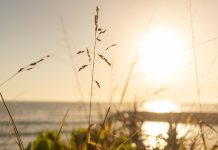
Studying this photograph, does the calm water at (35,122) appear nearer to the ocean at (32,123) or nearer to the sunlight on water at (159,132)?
the ocean at (32,123)

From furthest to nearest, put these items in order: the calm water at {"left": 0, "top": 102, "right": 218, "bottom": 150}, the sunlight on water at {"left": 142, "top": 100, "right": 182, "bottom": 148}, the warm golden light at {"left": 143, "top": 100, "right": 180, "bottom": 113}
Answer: the warm golden light at {"left": 143, "top": 100, "right": 180, "bottom": 113}, the calm water at {"left": 0, "top": 102, "right": 218, "bottom": 150}, the sunlight on water at {"left": 142, "top": 100, "right": 182, "bottom": 148}

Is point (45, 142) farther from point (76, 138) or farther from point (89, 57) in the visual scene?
point (89, 57)

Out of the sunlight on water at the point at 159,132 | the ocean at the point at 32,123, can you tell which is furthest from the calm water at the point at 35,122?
the sunlight on water at the point at 159,132

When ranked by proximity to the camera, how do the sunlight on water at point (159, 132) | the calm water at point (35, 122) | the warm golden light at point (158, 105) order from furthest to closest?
the warm golden light at point (158, 105), the calm water at point (35, 122), the sunlight on water at point (159, 132)

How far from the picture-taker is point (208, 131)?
220 cm

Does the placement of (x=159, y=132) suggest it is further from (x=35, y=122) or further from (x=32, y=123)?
(x=35, y=122)

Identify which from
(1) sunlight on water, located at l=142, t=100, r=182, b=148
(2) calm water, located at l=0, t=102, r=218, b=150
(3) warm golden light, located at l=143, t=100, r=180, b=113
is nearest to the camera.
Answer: (1) sunlight on water, located at l=142, t=100, r=182, b=148

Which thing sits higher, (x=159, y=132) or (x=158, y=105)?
(x=158, y=105)

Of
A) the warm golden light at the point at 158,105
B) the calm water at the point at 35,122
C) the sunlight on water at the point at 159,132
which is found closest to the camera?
the sunlight on water at the point at 159,132

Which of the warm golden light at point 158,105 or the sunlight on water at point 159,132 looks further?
the warm golden light at point 158,105

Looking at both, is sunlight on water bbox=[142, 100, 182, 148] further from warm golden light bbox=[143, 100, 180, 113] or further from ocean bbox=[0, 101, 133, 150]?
ocean bbox=[0, 101, 133, 150]

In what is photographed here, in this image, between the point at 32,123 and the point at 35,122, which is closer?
the point at 32,123

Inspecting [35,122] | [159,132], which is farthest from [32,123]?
[159,132]

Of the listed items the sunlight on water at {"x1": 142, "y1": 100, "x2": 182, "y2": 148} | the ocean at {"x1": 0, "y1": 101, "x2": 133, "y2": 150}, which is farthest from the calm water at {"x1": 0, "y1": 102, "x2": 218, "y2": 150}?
the sunlight on water at {"x1": 142, "y1": 100, "x2": 182, "y2": 148}
